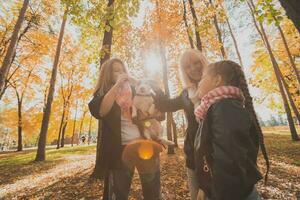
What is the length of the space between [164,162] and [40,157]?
8701 millimetres

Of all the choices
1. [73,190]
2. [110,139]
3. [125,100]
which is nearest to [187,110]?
[125,100]

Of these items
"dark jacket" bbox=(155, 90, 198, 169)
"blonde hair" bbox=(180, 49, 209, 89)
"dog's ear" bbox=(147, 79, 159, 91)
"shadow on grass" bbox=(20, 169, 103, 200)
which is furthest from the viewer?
"shadow on grass" bbox=(20, 169, 103, 200)

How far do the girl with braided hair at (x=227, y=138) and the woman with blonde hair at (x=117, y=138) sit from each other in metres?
0.92

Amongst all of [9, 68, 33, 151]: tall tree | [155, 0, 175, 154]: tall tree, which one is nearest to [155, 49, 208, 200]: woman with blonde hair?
[155, 0, 175, 154]: tall tree

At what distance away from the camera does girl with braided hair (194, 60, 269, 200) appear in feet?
4.78

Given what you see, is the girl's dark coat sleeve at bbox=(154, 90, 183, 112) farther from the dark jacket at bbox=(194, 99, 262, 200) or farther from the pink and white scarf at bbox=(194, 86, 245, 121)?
the dark jacket at bbox=(194, 99, 262, 200)

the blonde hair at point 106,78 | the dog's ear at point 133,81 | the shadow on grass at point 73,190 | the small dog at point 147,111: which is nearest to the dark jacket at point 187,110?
the small dog at point 147,111

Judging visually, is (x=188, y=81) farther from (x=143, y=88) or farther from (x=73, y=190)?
(x=73, y=190)

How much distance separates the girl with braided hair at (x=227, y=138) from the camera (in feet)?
4.78

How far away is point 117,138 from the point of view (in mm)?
2623

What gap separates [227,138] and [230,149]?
8cm

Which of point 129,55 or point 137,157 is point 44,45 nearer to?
point 129,55

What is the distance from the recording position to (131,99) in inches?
117

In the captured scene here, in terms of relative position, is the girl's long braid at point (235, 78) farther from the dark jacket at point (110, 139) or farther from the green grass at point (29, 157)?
the green grass at point (29, 157)
